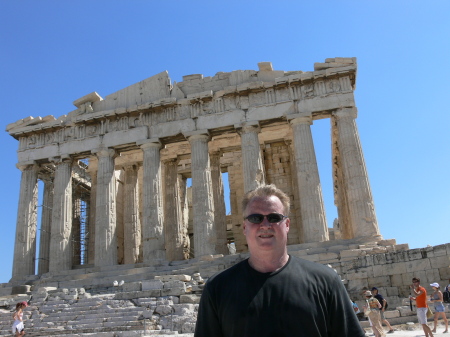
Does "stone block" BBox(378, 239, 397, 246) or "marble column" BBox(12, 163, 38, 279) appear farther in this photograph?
"marble column" BBox(12, 163, 38, 279)

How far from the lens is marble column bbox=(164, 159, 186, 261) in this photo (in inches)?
955

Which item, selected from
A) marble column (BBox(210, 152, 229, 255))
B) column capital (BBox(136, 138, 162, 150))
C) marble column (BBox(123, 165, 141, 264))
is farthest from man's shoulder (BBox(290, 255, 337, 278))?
marble column (BBox(123, 165, 141, 264))

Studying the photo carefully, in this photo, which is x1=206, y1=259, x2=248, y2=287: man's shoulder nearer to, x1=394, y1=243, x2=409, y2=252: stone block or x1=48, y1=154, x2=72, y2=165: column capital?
x1=394, y1=243, x2=409, y2=252: stone block

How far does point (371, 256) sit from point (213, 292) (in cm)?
1399

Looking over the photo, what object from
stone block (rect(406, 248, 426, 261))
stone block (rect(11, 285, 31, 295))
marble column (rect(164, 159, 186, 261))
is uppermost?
marble column (rect(164, 159, 186, 261))

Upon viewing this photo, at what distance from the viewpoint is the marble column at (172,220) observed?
24.3 meters

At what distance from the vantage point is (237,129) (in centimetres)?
2231

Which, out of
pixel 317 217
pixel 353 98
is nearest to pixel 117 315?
pixel 317 217

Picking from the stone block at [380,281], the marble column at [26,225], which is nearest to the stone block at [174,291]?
the stone block at [380,281]

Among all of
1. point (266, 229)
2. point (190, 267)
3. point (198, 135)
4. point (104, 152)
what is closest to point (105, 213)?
point (104, 152)

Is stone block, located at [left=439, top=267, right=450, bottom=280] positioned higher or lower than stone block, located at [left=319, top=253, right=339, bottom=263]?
lower

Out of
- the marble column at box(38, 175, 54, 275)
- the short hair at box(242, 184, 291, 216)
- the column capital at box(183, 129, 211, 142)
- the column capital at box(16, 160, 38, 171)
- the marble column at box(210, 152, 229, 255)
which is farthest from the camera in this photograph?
the marble column at box(38, 175, 54, 275)

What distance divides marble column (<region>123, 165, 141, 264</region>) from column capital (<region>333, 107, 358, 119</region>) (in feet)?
39.4

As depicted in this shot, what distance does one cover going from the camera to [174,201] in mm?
25094
